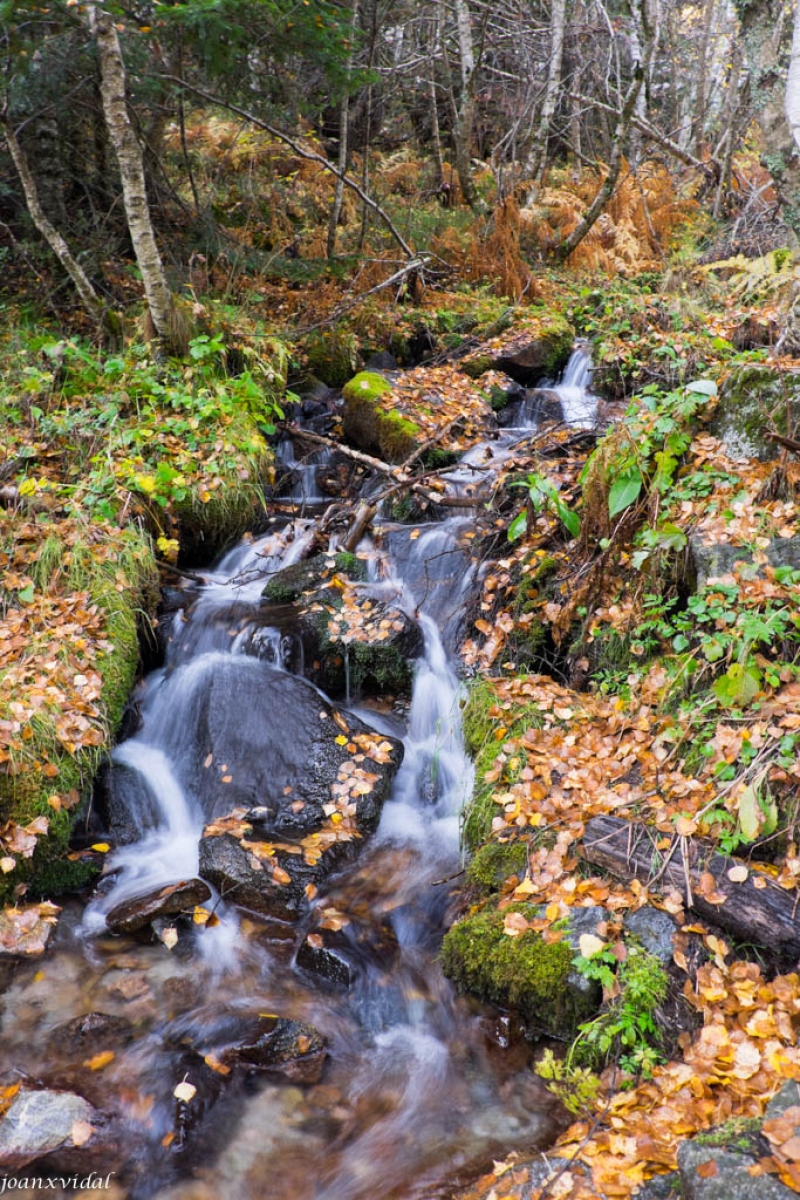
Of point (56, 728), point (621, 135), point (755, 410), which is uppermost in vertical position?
point (621, 135)

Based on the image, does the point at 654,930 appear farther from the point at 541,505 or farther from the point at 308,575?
the point at 308,575

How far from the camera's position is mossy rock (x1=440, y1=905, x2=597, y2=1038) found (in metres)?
3.52

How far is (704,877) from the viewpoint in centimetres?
343

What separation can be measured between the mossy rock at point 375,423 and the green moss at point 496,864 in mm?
4920

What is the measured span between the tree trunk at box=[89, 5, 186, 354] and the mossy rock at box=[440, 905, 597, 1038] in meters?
6.86

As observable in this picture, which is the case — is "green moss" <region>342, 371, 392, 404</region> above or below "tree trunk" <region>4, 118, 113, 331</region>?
below

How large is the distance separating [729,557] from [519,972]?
2.67 m

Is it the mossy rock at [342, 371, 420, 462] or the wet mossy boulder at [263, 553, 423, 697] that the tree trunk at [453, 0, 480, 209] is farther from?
the wet mossy boulder at [263, 553, 423, 697]

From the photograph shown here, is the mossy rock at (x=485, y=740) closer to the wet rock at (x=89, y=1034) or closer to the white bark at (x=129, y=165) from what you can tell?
the wet rock at (x=89, y=1034)

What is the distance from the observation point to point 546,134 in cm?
1330

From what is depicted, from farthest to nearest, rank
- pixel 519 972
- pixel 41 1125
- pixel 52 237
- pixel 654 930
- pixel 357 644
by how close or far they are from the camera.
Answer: pixel 52 237
pixel 357 644
pixel 519 972
pixel 654 930
pixel 41 1125

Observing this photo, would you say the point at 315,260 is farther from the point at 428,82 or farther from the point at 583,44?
the point at 583,44

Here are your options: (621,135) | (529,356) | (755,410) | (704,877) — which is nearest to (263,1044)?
(704,877)

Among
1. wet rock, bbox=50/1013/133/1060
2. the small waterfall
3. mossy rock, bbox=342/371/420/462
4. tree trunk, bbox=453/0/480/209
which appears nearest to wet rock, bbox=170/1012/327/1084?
wet rock, bbox=50/1013/133/1060
